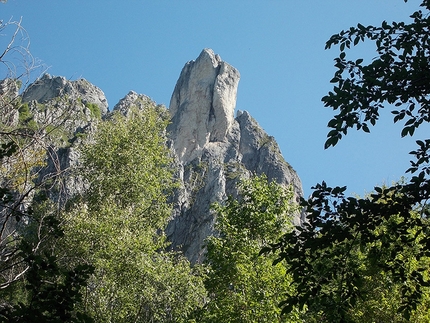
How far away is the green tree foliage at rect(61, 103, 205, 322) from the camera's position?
1538 cm

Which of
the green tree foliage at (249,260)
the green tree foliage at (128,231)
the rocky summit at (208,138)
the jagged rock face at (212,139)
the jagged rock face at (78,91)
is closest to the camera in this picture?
the green tree foliage at (249,260)

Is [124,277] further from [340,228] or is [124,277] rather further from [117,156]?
[340,228]

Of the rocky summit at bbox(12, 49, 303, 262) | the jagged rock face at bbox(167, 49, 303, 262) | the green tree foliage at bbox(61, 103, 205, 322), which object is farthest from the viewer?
the jagged rock face at bbox(167, 49, 303, 262)

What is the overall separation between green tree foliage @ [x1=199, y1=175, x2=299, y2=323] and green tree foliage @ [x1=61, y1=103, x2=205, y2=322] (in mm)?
2038

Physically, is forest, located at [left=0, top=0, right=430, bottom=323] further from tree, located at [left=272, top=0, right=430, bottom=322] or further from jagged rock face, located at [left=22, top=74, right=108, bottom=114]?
jagged rock face, located at [left=22, top=74, right=108, bottom=114]

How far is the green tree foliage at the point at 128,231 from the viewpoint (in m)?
15.4

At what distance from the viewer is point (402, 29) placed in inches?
224

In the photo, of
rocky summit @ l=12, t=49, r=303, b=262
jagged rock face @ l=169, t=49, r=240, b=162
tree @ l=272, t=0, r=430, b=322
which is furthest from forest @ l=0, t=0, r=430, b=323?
jagged rock face @ l=169, t=49, r=240, b=162

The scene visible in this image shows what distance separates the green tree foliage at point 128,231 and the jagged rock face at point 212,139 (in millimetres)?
67194

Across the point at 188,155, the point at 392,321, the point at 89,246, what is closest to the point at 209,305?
the point at 89,246

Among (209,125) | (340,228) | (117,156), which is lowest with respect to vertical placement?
(340,228)

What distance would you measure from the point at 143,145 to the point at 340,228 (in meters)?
17.3

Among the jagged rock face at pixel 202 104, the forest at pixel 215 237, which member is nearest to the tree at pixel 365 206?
the forest at pixel 215 237

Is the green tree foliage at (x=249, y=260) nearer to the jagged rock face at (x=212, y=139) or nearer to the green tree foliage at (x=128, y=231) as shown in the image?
the green tree foliage at (x=128, y=231)
